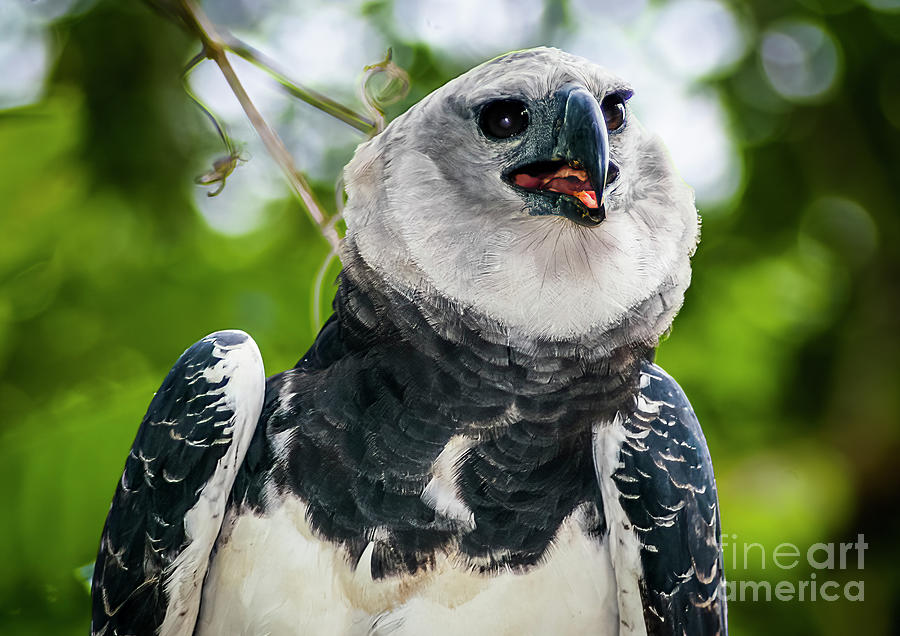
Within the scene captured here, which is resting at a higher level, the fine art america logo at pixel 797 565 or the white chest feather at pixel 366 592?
the white chest feather at pixel 366 592

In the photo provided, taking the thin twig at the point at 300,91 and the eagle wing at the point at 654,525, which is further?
the thin twig at the point at 300,91

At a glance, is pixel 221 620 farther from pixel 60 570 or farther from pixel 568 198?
pixel 568 198

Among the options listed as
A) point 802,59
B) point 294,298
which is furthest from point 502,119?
point 802,59

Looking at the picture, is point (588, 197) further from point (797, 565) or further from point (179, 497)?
point (797, 565)

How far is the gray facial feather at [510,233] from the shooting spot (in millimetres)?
1030

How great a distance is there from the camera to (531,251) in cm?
104

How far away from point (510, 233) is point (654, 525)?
0.48 metres

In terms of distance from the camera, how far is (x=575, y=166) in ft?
3.24

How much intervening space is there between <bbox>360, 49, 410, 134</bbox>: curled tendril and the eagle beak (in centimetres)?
38

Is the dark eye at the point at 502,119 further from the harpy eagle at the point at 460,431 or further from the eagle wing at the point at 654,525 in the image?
the eagle wing at the point at 654,525

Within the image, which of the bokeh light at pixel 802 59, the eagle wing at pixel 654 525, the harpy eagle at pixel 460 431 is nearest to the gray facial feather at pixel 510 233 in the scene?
the harpy eagle at pixel 460 431

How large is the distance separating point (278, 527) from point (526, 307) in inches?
18.2

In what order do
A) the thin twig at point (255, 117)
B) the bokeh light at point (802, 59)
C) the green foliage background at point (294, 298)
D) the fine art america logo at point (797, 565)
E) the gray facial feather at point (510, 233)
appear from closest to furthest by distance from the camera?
the gray facial feather at point (510, 233)
the thin twig at point (255, 117)
the green foliage background at point (294, 298)
the fine art america logo at point (797, 565)
the bokeh light at point (802, 59)

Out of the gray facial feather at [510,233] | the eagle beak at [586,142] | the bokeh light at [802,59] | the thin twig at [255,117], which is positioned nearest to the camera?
the eagle beak at [586,142]
